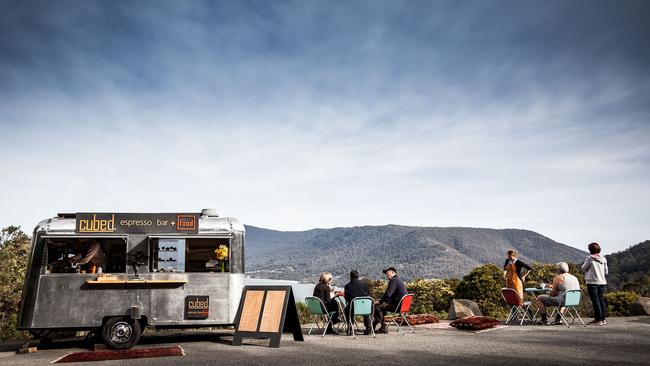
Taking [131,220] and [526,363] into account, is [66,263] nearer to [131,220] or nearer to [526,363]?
[131,220]

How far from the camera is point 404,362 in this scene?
25.7 ft

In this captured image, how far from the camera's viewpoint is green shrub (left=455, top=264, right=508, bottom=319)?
823 inches

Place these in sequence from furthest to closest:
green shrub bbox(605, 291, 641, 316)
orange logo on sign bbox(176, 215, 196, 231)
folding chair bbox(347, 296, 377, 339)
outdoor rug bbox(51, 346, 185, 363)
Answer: green shrub bbox(605, 291, 641, 316) < folding chair bbox(347, 296, 377, 339) < orange logo on sign bbox(176, 215, 196, 231) < outdoor rug bbox(51, 346, 185, 363)

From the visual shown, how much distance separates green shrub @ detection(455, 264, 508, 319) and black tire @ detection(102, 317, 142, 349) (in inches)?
565

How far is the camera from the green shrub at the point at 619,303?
52.2 ft

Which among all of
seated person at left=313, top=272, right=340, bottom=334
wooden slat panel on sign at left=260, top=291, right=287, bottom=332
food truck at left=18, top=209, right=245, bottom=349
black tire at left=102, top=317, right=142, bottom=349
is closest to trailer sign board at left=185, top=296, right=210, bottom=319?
food truck at left=18, top=209, right=245, bottom=349

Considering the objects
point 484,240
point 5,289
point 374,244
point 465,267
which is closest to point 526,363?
point 5,289

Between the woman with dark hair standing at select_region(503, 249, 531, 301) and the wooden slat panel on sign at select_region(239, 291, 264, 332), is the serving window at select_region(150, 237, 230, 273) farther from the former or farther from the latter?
the woman with dark hair standing at select_region(503, 249, 531, 301)

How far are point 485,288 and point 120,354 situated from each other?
15.8 meters

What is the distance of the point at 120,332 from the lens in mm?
9883

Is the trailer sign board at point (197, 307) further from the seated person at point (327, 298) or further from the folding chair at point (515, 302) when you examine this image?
the folding chair at point (515, 302)

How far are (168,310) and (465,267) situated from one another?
109 metres

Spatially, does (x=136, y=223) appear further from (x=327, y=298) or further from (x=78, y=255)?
(x=327, y=298)

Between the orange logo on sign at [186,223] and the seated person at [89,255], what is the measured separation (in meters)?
1.53
